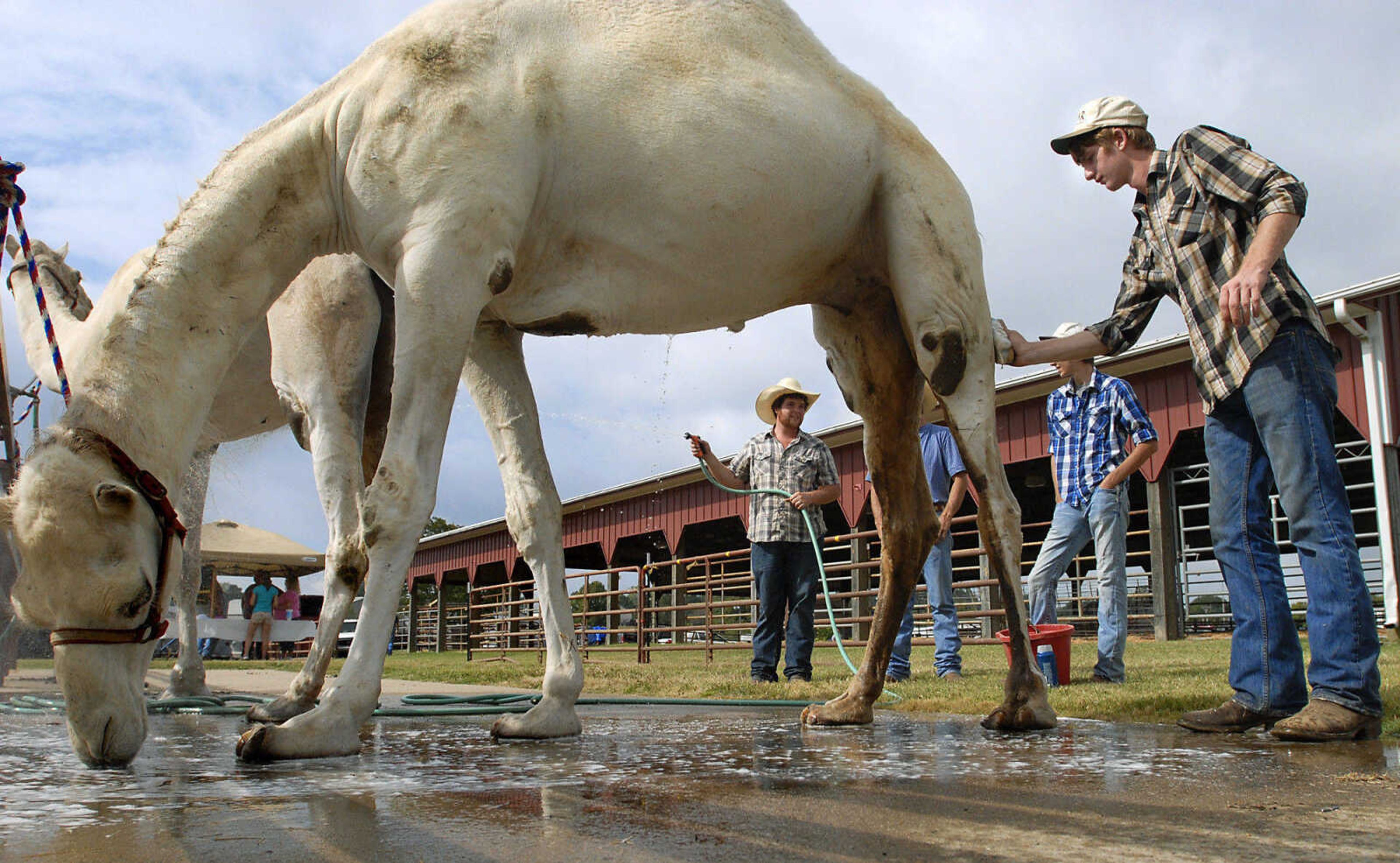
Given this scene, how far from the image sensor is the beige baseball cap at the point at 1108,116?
4016 millimetres

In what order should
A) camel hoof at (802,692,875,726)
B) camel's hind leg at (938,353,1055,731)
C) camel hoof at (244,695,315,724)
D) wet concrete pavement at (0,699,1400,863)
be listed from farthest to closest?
camel hoof at (244,695,315,724)
camel hoof at (802,692,875,726)
camel's hind leg at (938,353,1055,731)
wet concrete pavement at (0,699,1400,863)

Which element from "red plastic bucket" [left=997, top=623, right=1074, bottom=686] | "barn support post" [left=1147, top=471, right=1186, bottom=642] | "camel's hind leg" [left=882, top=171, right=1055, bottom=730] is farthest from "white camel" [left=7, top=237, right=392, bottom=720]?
"barn support post" [left=1147, top=471, right=1186, bottom=642]

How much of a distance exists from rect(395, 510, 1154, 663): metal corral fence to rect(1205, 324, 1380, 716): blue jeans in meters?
2.29

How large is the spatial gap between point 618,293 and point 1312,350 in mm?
2258

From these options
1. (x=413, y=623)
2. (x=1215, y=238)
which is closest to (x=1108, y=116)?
(x=1215, y=238)

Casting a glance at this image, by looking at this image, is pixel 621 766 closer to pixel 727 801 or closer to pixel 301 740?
pixel 727 801

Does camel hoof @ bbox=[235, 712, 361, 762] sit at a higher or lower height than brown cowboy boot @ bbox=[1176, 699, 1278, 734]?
higher


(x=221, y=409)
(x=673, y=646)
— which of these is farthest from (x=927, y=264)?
(x=673, y=646)

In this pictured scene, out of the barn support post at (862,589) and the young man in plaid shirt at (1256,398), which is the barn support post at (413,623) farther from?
the young man in plaid shirt at (1256,398)

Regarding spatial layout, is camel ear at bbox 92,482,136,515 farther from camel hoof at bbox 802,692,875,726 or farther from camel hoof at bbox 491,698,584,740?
camel hoof at bbox 802,692,875,726

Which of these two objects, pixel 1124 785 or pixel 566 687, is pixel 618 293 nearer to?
pixel 566 687

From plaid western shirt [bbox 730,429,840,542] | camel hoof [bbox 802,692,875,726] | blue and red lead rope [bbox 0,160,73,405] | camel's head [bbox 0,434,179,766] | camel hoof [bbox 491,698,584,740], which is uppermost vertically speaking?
blue and red lead rope [bbox 0,160,73,405]

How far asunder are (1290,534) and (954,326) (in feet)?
4.40

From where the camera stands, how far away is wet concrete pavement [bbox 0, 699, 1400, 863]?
1706 mm
